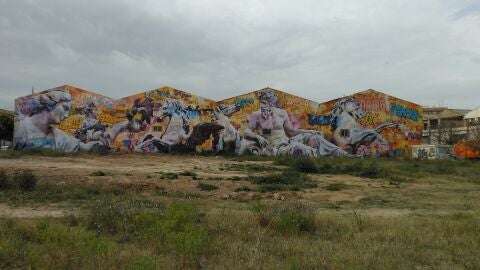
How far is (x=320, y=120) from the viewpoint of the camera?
37750 mm

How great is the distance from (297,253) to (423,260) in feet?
5.91

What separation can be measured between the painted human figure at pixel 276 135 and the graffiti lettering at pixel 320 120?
75cm

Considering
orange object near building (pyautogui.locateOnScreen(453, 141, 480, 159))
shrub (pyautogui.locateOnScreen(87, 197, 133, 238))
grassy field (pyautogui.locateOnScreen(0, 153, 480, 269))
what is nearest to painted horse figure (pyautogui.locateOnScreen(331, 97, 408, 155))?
orange object near building (pyautogui.locateOnScreen(453, 141, 480, 159))

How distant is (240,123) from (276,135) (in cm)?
312

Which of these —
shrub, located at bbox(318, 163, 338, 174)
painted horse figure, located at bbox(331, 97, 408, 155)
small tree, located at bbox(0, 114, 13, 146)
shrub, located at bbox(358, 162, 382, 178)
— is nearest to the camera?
shrub, located at bbox(358, 162, 382, 178)

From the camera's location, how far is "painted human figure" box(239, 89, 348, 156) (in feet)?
122

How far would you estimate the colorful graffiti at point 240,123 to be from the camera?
37.2m

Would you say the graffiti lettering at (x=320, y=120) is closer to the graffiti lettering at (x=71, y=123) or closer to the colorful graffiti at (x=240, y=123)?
the colorful graffiti at (x=240, y=123)

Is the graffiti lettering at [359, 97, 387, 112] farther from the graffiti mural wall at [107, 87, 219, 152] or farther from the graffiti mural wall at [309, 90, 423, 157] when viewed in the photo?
the graffiti mural wall at [107, 87, 219, 152]

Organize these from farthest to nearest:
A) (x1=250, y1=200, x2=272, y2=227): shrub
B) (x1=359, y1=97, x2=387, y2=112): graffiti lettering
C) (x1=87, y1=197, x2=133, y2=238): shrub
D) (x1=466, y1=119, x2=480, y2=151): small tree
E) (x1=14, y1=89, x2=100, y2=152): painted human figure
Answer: (x1=466, y1=119, x2=480, y2=151): small tree
(x1=359, y1=97, x2=387, y2=112): graffiti lettering
(x1=14, y1=89, x2=100, y2=152): painted human figure
(x1=250, y1=200, x2=272, y2=227): shrub
(x1=87, y1=197, x2=133, y2=238): shrub

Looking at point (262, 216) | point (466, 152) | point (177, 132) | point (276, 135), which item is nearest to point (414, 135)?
point (466, 152)

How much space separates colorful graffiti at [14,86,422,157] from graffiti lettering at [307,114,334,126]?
2 centimetres

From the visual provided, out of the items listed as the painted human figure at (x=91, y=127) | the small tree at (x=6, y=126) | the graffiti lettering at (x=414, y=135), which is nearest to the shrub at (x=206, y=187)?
the painted human figure at (x=91, y=127)

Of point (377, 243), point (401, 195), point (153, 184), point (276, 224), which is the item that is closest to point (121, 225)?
point (276, 224)
